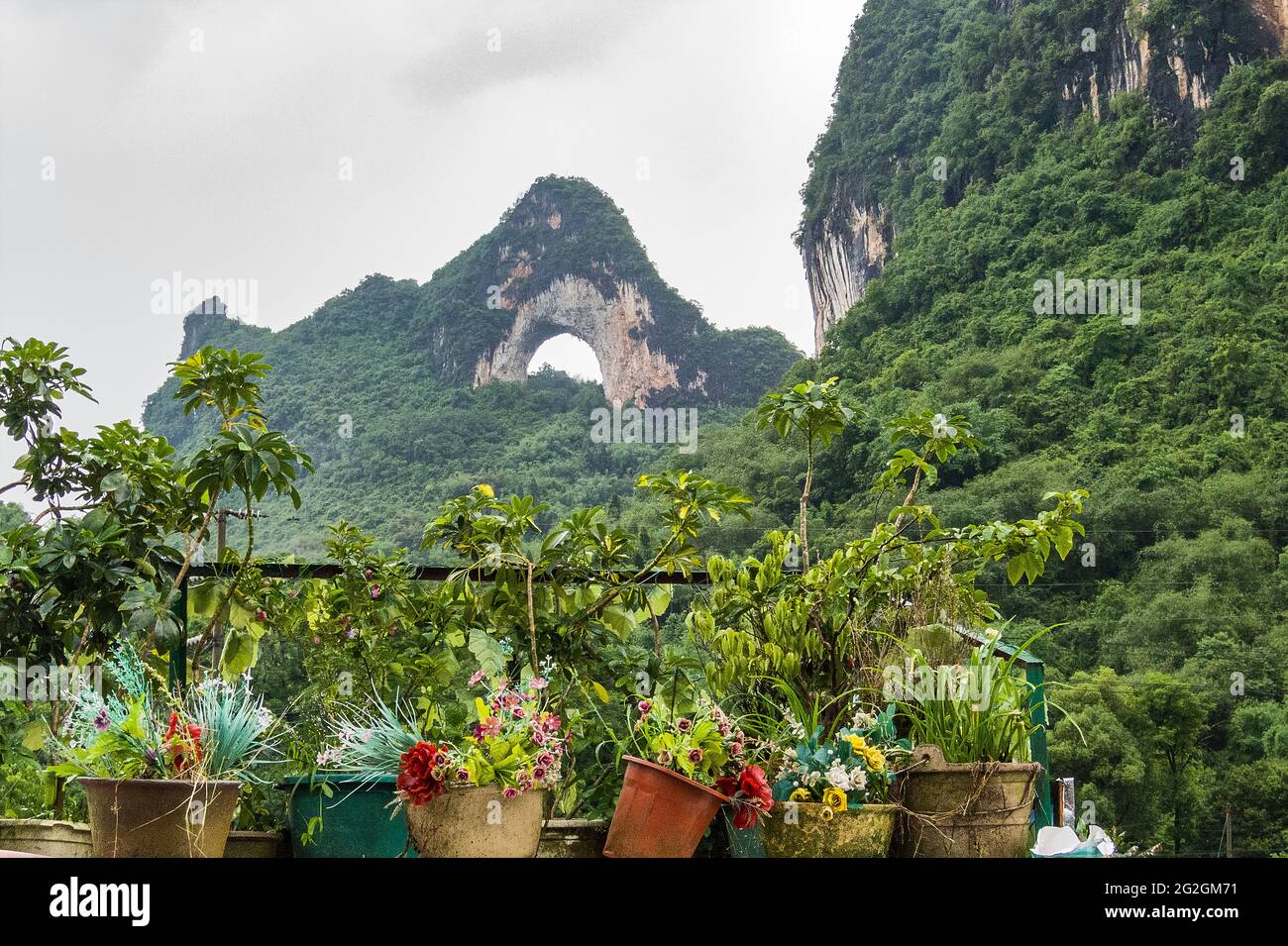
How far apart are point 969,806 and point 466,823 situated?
0.84 metres

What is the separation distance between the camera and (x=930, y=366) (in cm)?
3064

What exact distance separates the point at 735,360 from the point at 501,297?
11.5m

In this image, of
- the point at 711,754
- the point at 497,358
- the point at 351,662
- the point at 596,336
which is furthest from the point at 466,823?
the point at 596,336

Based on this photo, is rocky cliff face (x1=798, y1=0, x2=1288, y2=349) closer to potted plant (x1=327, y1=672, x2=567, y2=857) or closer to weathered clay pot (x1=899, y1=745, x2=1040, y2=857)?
weathered clay pot (x1=899, y1=745, x2=1040, y2=857)

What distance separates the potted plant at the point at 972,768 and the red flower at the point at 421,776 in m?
0.80

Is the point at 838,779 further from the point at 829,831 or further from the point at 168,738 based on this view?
the point at 168,738

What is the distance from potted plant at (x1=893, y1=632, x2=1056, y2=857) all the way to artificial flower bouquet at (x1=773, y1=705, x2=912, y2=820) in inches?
2.0

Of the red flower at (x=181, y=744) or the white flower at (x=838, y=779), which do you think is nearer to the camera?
the red flower at (x=181, y=744)

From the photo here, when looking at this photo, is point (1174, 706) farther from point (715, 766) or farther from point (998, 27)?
point (998, 27)

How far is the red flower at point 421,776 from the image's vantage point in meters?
1.73

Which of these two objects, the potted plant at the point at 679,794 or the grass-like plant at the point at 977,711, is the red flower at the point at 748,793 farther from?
the grass-like plant at the point at 977,711

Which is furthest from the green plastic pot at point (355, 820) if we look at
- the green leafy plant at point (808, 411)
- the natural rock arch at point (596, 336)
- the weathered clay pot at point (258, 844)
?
the natural rock arch at point (596, 336)

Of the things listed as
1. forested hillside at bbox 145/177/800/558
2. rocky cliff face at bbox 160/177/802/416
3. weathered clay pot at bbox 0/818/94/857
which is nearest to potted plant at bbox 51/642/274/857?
weathered clay pot at bbox 0/818/94/857

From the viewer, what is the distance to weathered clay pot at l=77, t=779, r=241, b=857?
5.57 feet
